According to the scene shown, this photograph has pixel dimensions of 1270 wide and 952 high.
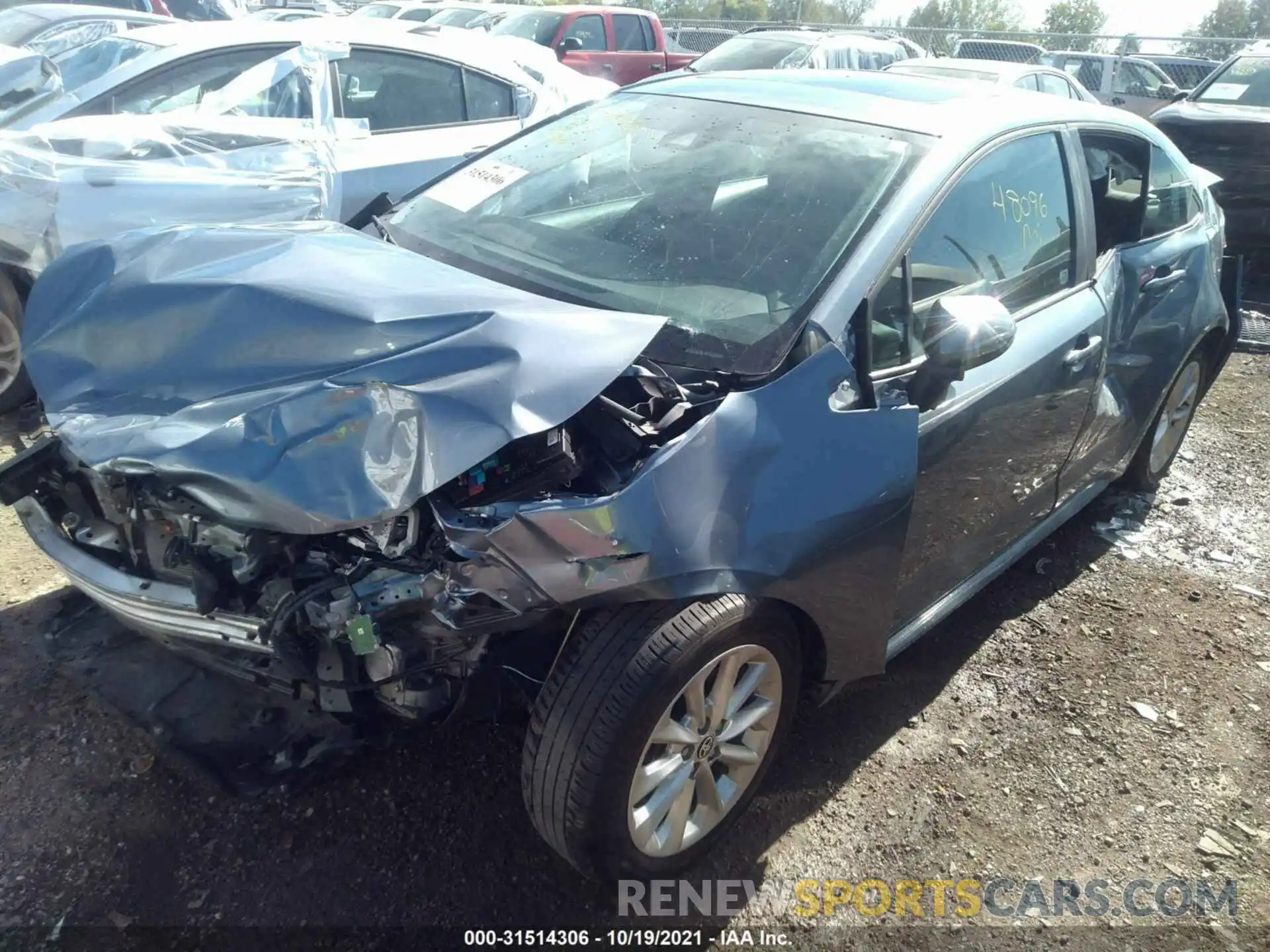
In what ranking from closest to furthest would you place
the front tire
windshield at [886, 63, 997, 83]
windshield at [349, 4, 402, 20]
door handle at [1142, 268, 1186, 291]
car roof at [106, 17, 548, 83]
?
1. the front tire
2. door handle at [1142, 268, 1186, 291]
3. car roof at [106, 17, 548, 83]
4. windshield at [886, 63, 997, 83]
5. windshield at [349, 4, 402, 20]

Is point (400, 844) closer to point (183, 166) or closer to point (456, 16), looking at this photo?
point (183, 166)

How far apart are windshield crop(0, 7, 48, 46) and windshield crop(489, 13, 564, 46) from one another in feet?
19.4

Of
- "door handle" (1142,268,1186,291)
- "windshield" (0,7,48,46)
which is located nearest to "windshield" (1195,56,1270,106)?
"door handle" (1142,268,1186,291)

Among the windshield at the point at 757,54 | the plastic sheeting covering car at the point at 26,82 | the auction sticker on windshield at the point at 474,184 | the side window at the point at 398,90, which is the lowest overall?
the windshield at the point at 757,54

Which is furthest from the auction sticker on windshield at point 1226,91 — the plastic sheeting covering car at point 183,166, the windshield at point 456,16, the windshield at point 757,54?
the windshield at point 456,16

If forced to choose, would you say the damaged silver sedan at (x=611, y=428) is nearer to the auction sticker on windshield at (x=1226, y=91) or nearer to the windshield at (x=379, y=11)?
the auction sticker on windshield at (x=1226, y=91)

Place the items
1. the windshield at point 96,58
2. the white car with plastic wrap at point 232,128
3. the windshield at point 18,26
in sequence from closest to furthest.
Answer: the white car with plastic wrap at point 232,128 → the windshield at point 96,58 → the windshield at point 18,26

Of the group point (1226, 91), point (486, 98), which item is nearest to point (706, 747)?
point (486, 98)

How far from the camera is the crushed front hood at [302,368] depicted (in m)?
1.95

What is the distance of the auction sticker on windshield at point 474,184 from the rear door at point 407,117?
1869 mm

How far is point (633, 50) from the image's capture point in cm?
1374

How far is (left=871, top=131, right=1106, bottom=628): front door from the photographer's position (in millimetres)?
2594

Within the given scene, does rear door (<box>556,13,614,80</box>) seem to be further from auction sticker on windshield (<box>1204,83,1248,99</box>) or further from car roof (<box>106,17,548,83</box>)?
auction sticker on windshield (<box>1204,83,1248,99</box>)

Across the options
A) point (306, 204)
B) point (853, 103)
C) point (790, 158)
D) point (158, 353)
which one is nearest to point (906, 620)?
point (790, 158)
